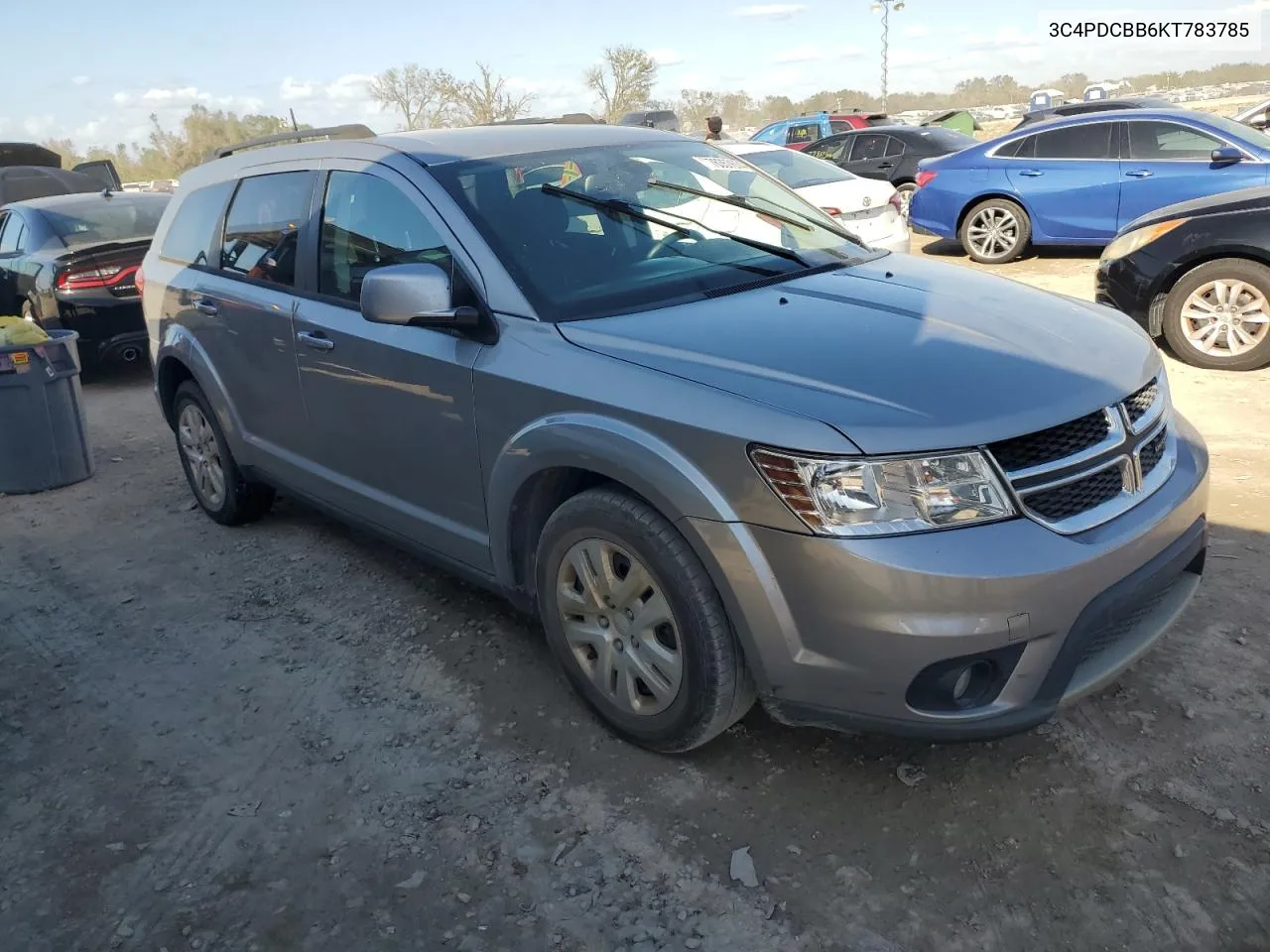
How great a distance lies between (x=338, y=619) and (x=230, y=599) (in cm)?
63

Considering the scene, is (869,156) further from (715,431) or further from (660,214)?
(715,431)

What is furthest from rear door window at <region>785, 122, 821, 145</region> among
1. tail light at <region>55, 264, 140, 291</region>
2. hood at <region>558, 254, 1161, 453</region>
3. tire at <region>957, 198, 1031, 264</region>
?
hood at <region>558, 254, 1161, 453</region>

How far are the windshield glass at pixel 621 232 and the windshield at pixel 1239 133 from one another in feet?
24.9

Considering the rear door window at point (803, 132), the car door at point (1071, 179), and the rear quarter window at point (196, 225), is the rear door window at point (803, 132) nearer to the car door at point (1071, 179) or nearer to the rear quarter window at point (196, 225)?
the car door at point (1071, 179)

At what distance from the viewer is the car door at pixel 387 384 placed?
11.1 feet

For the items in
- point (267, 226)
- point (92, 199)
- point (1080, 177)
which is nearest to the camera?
point (267, 226)

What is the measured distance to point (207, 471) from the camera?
5344 mm

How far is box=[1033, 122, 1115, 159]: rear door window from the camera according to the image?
10.5 metres

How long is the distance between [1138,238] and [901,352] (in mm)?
4887

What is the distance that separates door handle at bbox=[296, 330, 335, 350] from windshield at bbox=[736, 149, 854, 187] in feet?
20.7

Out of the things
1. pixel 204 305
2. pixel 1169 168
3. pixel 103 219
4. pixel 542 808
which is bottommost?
pixel 542 808

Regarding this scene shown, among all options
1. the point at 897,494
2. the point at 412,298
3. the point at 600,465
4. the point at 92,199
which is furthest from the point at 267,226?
the point at 92,199

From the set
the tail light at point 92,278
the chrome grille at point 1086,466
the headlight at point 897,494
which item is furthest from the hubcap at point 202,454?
the chrome grille at point 1086,466

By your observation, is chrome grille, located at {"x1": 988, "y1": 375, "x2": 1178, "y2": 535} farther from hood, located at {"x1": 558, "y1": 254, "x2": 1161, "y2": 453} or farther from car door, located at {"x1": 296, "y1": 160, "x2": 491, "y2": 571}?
car door, located at {"x1": 296, "y1": 160, "x2": 491, "y2": 571}
